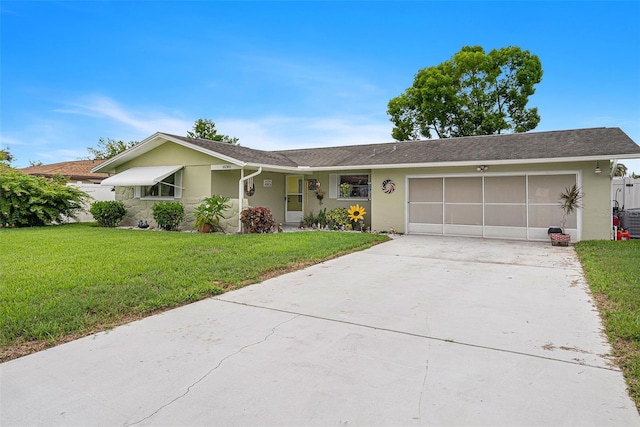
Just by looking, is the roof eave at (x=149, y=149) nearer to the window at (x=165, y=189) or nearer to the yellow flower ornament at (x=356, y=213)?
the window at (x=165, y=189)

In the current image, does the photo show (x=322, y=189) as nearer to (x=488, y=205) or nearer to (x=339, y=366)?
(x=488, y=205)

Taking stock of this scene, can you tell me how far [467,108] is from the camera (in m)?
28.7

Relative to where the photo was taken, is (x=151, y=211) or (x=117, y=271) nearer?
(x=117, y=271)

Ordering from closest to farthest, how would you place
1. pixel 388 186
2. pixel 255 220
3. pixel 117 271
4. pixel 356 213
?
pixel 117 271
pixel 255 220
pixel 388 186
pixel 356 213

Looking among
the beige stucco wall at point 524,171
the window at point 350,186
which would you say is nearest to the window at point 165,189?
the window at point 350,186

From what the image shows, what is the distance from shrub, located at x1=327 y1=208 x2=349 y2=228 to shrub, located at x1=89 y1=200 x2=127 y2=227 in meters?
8.72

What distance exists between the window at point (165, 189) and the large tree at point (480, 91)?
20341 mm

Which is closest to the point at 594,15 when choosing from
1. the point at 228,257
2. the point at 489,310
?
the point at 489,310

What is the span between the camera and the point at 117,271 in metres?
6.93

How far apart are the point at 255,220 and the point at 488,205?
26.4 feet

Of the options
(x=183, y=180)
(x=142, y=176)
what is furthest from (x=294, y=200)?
(x=142, y=176)

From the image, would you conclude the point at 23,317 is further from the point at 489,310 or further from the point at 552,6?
the point at 552,6

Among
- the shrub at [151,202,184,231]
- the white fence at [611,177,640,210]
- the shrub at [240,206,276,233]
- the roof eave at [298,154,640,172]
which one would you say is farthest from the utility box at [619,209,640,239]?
the shrub at [151,202,184,231]

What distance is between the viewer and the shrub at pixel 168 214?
46.9 feet
